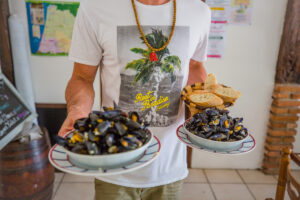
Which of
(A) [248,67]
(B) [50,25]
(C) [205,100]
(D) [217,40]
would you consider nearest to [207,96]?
(C) [205,100]

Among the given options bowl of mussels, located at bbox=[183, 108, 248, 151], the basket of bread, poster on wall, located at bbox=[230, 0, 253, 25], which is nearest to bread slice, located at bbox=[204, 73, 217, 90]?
the basket of bread

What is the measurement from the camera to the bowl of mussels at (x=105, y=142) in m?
0.68

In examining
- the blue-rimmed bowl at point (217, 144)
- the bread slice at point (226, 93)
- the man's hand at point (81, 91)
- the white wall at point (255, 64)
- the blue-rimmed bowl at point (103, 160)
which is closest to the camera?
the blue-rimmed bowl at point (103, 160)

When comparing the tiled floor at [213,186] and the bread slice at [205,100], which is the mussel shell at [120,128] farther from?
the tiled floor at [213,186]

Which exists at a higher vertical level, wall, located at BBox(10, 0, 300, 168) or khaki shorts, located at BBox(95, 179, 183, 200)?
wall, located at BBox(10, 0, 300, 168)

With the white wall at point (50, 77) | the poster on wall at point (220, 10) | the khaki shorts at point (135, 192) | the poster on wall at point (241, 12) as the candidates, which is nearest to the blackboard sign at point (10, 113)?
the white wall at point (50, 77)

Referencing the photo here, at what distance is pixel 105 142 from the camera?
701mm

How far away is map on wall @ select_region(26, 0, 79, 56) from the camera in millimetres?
2354

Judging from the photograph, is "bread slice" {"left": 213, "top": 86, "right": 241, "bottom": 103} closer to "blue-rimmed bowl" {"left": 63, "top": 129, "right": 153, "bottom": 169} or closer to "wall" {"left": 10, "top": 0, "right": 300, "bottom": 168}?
"blue-rimmed bowl" {"left": 63, "top": 129, "right": 153, "bottom": 169}

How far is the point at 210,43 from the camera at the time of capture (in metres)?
2.54

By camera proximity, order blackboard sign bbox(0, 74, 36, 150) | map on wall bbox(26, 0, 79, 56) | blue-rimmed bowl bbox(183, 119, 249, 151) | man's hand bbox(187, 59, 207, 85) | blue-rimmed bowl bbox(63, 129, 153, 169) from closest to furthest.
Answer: blue-rimmed bowl bbox(63, 129, 153, 169) → blue-rimmed bowl bbox(183, 119, 249, 151) → man's hand bbox(187, 59, 207, 85) → blackboard sign bbox(0, 74, 36, 150) → map on wall bbox(26, 0, 79, 56)

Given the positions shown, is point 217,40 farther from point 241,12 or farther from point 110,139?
point 110,139

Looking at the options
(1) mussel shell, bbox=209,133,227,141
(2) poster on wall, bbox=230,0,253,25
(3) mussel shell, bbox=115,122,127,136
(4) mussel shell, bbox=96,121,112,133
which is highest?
(2) poster on wall, bbox=230,0,253,25

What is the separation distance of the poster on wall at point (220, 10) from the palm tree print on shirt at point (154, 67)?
1.66m
